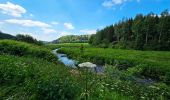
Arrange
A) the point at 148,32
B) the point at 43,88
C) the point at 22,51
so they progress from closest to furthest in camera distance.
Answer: the point at 43,88
the point at 22,51
the point at 148,32

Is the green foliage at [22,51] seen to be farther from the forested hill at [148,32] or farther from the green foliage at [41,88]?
the forested hill at [148,32]

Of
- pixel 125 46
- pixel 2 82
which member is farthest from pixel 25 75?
pixel 125 46

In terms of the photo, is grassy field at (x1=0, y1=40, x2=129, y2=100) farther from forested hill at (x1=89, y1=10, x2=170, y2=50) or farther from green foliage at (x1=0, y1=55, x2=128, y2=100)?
forested hill at (x1=89, y1=10, x2=170, y2=50)

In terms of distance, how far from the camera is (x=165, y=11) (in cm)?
7531

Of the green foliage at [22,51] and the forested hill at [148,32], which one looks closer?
the green foliage at [22,51]

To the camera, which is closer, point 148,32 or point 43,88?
point 43,88

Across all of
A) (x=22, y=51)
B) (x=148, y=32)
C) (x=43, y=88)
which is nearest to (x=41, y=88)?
(x=43, y=88)

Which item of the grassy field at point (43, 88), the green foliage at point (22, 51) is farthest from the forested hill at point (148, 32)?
the grassy field at point (43, 88)

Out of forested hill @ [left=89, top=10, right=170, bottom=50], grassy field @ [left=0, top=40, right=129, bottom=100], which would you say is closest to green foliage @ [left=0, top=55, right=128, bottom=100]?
grassy field @ [left=0, top=40, right=129, bottom=100]

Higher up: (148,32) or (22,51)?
(148,32)

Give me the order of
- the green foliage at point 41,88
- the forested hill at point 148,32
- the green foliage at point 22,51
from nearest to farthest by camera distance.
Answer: the green foliage at point 41,88
the green foliage at point 22,51
the forested hill at point 148,32

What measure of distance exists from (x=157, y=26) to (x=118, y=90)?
218 ft

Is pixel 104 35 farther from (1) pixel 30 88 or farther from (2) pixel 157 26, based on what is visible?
(1) pixel 30 88

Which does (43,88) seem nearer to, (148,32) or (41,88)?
(41,88)
